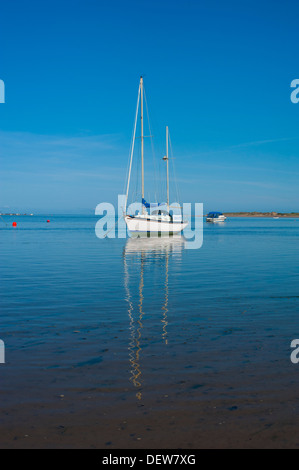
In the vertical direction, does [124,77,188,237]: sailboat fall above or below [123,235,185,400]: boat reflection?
above

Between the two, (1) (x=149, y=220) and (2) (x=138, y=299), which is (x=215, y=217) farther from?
(2) (x=138, y=299)

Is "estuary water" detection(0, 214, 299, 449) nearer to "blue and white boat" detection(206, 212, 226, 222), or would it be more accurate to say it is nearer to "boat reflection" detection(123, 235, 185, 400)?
"boat reflection" detection(123, 235, 185, 400)

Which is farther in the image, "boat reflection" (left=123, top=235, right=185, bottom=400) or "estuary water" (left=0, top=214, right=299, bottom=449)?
"boat reflection" (left=123, top=235, right=185, bottom=400)

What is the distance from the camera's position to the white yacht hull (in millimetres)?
53028

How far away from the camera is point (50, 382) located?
708cm

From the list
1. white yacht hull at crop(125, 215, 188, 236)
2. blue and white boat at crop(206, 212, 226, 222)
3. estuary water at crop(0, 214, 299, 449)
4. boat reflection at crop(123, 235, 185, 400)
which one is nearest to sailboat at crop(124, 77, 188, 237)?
white yacht hull at crop(125, 215, 188, 236)

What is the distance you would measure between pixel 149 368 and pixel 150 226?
154 ft

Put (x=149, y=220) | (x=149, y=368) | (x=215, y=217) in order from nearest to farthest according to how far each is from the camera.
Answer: (x=149, y=368) → (x=149, y=220) → (x=215, y=217)

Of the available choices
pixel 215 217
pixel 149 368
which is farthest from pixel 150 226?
pixel 215 217

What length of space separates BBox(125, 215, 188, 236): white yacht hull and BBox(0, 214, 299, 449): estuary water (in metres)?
36.0

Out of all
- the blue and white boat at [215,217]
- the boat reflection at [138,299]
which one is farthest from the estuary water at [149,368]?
the blue and white boat at [215,217]

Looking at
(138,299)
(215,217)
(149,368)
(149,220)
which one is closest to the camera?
(149,368)

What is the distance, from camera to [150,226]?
179 ft
